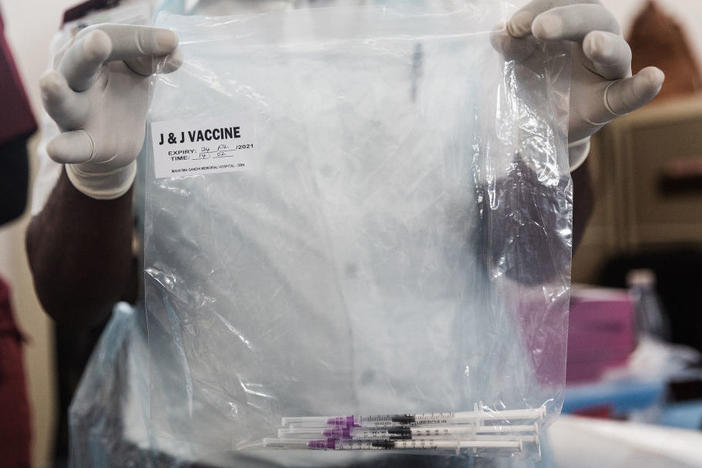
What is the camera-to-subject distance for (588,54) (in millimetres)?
562

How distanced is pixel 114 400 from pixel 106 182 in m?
0.29

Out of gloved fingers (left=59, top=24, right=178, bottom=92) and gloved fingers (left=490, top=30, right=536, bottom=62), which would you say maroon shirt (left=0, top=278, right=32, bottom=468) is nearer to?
gloved fingers (left=59, top=24, right=178, bottom=92)

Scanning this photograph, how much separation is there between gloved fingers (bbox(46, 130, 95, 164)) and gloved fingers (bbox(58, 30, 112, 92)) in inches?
1.7

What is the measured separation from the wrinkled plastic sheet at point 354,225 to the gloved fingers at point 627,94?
35 mm

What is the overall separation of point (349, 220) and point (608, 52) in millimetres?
285

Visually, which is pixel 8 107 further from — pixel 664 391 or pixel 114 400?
pixel 664 391

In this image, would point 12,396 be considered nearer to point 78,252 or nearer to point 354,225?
point 78,252

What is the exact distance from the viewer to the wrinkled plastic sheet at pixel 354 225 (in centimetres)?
62

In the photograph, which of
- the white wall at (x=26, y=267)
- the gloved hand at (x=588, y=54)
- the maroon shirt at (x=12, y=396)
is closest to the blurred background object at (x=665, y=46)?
the gloved hand at (x=588, y=54)

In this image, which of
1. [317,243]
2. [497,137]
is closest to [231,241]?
[317,243]

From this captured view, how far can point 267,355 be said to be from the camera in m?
0.63

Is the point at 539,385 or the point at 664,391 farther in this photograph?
the point at 664,391

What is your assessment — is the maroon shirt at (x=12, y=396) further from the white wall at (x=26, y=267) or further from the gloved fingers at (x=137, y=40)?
the gloved fingers at (x=137, y=40)

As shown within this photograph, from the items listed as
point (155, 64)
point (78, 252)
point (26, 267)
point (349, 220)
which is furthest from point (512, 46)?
point (26, 267)
